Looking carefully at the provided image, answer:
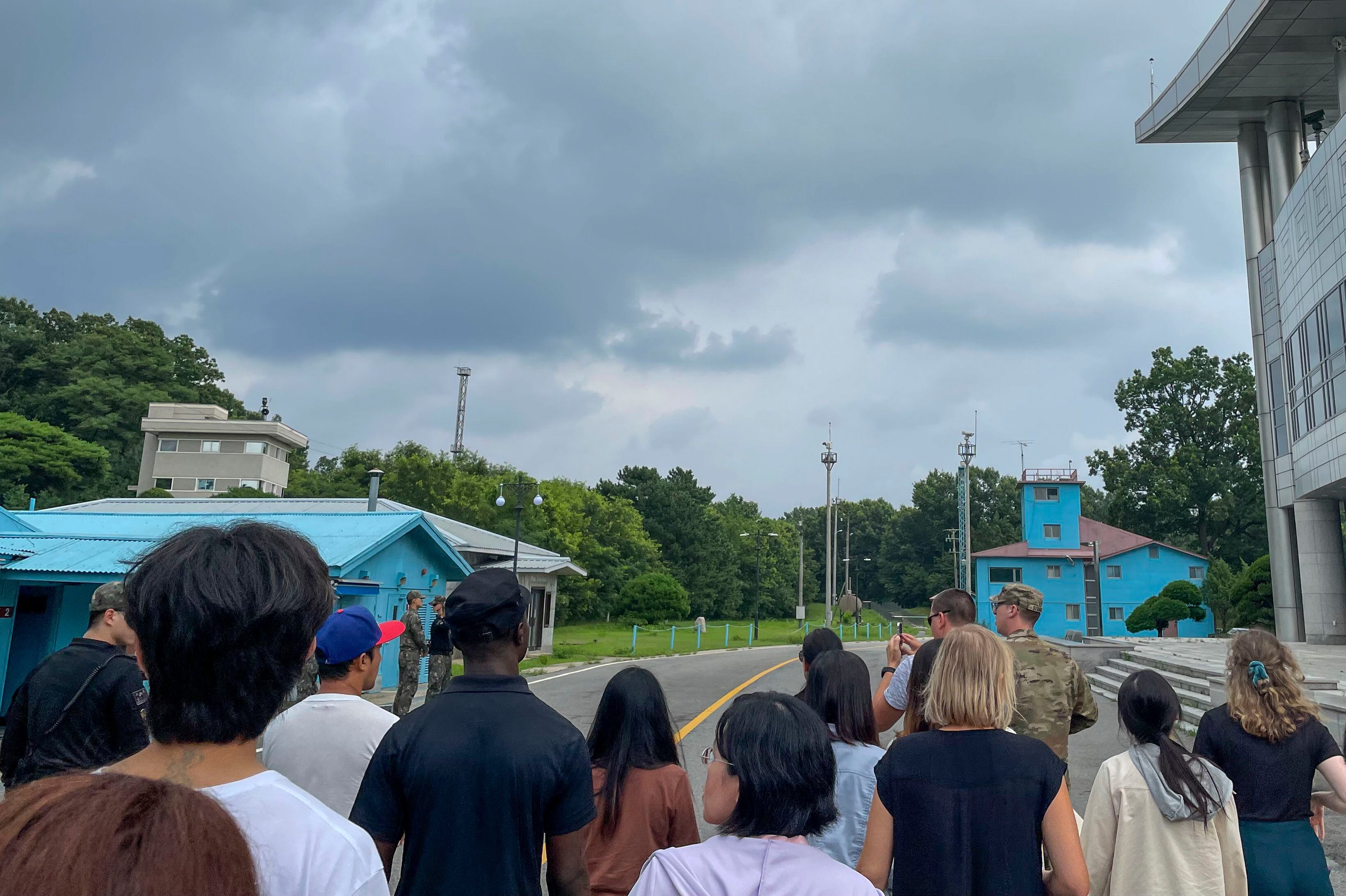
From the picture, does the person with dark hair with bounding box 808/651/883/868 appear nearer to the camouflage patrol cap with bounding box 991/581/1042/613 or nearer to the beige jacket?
the beige jacket

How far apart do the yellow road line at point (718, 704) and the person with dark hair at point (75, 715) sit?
4620 millimetres

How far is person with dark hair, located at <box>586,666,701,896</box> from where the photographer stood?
10.8 ft

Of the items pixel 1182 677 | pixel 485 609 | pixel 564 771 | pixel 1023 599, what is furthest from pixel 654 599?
pixel 564 771

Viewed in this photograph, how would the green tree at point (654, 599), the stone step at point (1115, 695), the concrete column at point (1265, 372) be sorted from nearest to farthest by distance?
the stone step at point (1115, 695) → the concrete column at point (1265, 372) → the green tree at point (654, 599)

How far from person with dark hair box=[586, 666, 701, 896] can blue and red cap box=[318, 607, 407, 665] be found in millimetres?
1015

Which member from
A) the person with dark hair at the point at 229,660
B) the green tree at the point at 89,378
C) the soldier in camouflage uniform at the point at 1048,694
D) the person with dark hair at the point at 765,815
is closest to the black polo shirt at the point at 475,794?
the person with dark hair at the point at 765,815

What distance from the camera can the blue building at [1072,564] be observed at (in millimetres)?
57219

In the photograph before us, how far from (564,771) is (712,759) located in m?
0.49

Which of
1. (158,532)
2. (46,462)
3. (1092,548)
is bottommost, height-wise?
(158,532)

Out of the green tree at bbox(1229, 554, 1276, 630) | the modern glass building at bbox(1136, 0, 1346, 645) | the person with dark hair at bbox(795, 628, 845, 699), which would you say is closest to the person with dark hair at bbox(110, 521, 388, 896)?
the person with dark hair at bbox(795, 628, 845, 699)

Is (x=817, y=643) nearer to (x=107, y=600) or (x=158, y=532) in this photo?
(x=107, y=600)

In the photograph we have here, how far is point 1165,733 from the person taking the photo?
364 centimetres

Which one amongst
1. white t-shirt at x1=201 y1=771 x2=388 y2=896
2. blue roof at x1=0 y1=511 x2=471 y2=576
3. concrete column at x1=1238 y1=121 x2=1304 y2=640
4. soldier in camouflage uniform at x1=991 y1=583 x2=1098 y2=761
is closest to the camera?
white t-shirt at x1=201 y1=771 x2=388 y2=896

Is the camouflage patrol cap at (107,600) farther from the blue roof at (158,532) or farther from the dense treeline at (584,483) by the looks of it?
the dense treeline at (584,483)
